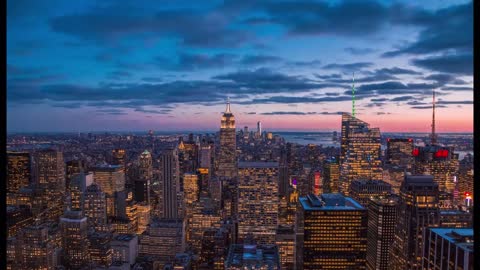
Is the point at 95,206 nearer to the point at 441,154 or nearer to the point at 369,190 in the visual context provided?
the point at 369,190

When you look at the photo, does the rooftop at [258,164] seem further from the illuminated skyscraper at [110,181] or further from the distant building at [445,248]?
the distant building at [445,248]

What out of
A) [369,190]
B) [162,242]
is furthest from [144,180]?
[369,190]

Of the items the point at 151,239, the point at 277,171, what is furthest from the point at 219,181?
the point at 151,239

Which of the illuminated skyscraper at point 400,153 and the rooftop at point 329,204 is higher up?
the illuminated skyscraper at point 400,153

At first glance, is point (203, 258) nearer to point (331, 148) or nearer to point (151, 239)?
point (151, 239)

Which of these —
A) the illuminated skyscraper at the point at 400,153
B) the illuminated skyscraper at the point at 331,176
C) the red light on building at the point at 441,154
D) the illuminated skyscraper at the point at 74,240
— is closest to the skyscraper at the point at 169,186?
the illuminated skyscraper at the point at 74,240

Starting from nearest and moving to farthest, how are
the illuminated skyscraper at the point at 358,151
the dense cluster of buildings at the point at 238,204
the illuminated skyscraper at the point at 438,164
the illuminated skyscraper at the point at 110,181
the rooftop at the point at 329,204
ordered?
the dense cluster of buildings at the point at 238,204, the rooftop at the point at 329,204, the illuminated skyscraper at the point at 438,164, the illuminated skyscraper at the point at 110,181, the illuminated skyscraper at the point at 358,151

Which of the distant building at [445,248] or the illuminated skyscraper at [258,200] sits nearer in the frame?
the distant building at [445,248]
